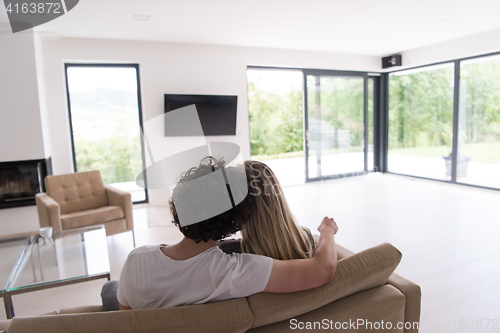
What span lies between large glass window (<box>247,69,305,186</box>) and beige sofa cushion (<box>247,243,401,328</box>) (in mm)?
7080

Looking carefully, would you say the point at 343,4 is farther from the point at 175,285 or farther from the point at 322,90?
the point at 175,285

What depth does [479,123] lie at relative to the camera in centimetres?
544

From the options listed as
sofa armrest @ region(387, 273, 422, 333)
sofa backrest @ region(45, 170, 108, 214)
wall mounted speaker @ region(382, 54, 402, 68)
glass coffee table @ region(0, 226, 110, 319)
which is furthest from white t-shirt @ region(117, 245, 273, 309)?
wall mounted speaker @ region(382, 54, 402, 68)

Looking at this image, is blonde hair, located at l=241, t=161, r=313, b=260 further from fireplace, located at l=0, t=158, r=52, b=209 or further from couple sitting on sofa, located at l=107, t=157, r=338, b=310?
fireplace, located at l=0, t=158, r=52, b=209

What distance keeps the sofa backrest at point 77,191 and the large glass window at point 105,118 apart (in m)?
1.05

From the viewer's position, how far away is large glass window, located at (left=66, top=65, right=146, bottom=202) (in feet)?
16.0

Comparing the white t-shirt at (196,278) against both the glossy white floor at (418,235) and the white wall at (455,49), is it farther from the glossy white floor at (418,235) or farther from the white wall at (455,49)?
the white wall at (455,49)

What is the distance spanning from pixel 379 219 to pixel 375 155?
3786mm

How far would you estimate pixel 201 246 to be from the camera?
1.02 metres

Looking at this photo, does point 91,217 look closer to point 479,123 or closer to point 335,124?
point 335,124

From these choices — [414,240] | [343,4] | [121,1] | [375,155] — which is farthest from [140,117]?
[375,155]

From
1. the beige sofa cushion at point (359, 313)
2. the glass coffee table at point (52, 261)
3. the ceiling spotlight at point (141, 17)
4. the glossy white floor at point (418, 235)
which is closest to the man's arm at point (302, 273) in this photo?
the beige sofa cushion at point (359, 313)

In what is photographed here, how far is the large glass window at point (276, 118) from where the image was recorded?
8.62 metres

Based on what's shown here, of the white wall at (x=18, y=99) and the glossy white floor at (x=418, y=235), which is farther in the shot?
the white wall at (x=18, y=99)
